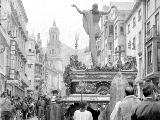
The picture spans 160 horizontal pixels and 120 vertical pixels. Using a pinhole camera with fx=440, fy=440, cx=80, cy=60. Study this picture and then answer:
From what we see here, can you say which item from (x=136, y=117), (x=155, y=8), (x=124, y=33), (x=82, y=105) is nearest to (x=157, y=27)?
(x=155, y=8)

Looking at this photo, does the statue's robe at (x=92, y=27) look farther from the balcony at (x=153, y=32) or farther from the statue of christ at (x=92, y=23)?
the balcony at (x=153, y=32)

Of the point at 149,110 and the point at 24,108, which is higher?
the point at 149,110

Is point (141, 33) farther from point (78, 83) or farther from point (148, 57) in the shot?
point (78, 83)

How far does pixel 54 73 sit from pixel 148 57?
13552 centimetres

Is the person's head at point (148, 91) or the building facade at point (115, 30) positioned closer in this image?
the person's head at point (148, 91)

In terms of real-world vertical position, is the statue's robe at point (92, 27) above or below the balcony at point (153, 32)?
below

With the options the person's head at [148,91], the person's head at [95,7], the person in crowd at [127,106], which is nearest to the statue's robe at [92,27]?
the person's head at [95,7]

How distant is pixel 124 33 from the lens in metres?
53.6

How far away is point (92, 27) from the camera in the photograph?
16891 mm

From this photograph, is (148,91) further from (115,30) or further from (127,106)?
(115,30)

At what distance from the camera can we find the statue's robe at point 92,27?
16.7 m

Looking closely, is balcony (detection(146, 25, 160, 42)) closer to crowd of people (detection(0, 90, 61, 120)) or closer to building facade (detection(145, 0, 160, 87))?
building facade (detection(145, 0, 160, 87))

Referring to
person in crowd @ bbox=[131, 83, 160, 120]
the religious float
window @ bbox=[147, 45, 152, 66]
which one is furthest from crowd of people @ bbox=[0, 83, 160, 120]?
window @ bbox=[147, 45, 152, 66]

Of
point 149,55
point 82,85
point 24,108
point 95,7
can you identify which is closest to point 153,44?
point 149,55
